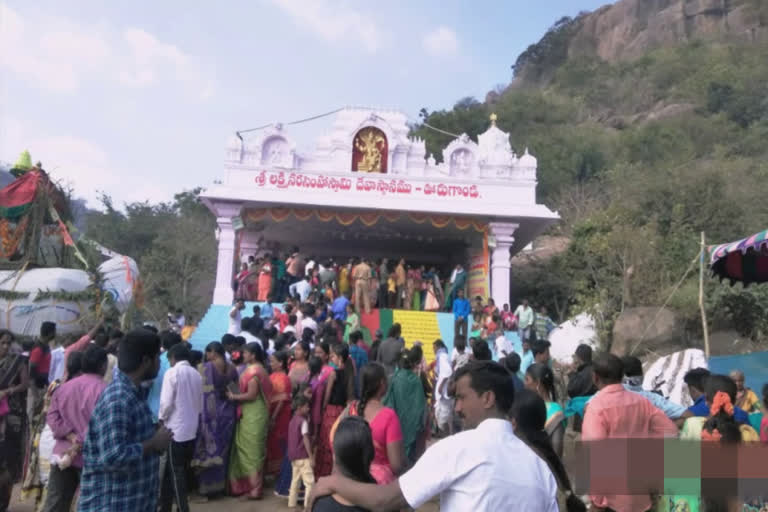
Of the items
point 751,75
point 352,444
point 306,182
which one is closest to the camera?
point 352,444

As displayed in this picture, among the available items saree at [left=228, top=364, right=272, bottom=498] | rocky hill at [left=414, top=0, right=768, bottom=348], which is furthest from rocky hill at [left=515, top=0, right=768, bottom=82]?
saree at [left=228, top=364, right=272, bottom=498]

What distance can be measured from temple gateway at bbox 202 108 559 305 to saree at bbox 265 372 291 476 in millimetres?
9173

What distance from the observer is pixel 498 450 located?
1827 mm

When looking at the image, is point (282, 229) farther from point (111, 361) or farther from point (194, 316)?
point (111, 361)

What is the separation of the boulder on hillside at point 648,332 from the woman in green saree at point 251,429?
914 cm

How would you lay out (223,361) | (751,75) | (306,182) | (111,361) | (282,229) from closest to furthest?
1. (111,361)
2. (223,361)
3. (306,182)
4. (282,229)
5. (751,75)

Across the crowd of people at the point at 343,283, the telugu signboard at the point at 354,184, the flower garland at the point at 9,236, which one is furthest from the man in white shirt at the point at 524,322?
the flower garland at the point at 9,236

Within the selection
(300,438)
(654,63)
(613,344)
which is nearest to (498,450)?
(300,438)

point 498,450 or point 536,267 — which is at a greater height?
point 536,267

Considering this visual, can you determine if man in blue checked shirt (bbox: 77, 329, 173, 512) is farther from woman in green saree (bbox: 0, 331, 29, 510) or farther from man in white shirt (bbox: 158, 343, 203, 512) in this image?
woman in green saree (bbox: 0, 331, 29, 510)

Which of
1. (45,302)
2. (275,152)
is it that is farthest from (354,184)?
(45,302)

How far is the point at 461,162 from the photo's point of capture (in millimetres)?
17172

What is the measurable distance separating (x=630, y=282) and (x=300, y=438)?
1147 centimetres

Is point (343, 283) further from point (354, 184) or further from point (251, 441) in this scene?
point (251, 441)
